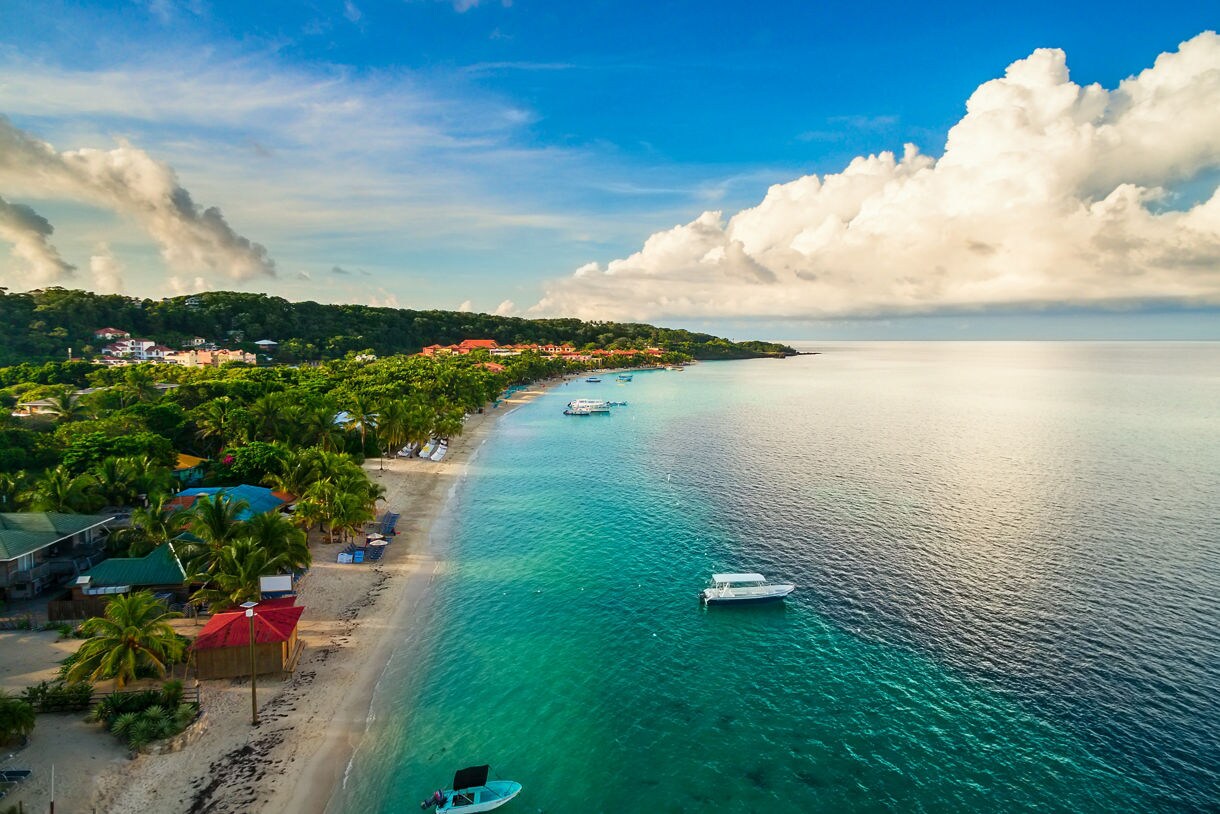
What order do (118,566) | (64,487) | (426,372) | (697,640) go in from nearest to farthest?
(118,566) < (697,640) < (64,487) < (426,372)

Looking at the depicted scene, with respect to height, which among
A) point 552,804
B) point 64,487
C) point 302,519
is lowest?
point 552,804

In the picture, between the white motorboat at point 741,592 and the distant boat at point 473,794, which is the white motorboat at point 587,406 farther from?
the distant boat at point 473,794

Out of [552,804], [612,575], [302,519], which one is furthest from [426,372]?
[552,804]

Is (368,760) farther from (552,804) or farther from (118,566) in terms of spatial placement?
(118,566)

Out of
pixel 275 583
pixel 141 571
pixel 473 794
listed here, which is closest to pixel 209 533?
pixel 141 571

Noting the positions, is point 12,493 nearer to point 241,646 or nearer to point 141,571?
point 141,571

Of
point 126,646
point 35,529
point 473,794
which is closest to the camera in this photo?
point 473,794
